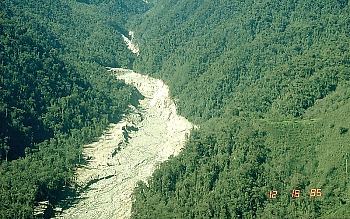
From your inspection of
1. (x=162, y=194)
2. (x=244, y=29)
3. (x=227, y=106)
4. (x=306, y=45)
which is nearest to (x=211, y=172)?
(x=162, y=194)

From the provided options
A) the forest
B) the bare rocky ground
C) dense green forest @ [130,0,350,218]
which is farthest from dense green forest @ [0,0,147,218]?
dense green forest @ [130,0,350,218]

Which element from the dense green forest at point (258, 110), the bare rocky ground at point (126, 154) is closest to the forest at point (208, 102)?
the dense green forest at point (258, 110)

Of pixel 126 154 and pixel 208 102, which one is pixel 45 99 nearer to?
pixel 126 154

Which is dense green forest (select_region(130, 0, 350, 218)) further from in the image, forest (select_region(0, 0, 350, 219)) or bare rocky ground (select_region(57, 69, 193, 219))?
bare rocky ground (select_region(57, 69, 193, 219))

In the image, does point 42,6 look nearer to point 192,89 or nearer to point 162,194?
point 192,89

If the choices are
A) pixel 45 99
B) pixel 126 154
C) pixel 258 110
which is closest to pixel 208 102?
pixel 258 110

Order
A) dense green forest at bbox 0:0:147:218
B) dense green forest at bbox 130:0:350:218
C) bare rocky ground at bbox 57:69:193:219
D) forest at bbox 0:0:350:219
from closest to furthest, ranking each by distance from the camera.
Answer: dense green forest at bbox 130:0:350:218, forest at bbox 0:0:350:219, dense green forest at bbox 0:0:147:218, bare rocky ground at bbox 57:69:193:219
